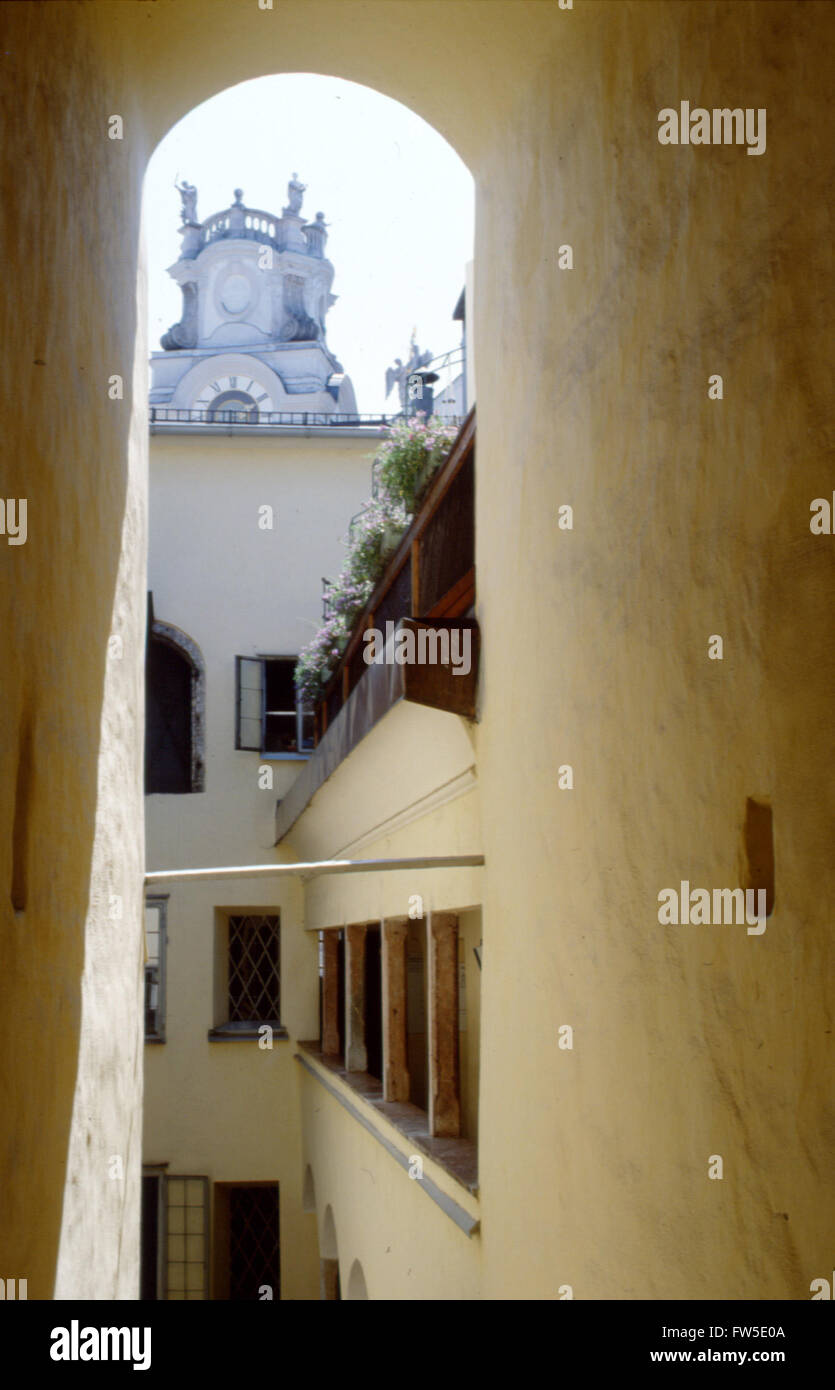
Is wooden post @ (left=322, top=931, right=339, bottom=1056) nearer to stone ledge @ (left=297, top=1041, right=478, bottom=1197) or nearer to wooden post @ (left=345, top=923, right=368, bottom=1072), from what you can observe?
wooden post @ (left=345, top=923, right=368, bottom=1072)

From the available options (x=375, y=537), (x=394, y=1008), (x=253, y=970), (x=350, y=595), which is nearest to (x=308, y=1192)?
(x=253, y=970)

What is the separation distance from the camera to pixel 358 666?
9867 millimetres

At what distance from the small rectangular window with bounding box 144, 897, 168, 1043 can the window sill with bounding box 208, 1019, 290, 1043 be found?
24.1 inches

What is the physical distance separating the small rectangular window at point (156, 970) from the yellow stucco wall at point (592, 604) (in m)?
9.97

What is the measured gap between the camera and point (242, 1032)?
15.6 metres

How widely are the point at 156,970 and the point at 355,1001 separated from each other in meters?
4.83

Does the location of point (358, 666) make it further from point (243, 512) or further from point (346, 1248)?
point (243, 512)

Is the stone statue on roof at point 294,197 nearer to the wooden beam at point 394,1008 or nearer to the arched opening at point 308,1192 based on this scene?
the arched opening at point 308,1192

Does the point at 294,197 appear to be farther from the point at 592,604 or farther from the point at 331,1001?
the point at 592,604

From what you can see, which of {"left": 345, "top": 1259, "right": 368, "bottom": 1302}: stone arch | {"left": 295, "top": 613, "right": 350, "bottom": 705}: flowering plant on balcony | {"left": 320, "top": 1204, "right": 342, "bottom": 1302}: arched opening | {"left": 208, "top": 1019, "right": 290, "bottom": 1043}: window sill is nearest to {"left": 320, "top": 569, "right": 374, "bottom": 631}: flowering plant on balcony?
{"left": 295, "top": 613, "right": 350, "bottom": 705}: flowering plant on balcony

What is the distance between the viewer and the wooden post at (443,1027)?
296 inches

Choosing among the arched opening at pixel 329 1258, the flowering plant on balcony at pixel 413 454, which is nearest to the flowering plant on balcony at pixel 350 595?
the flowering plant on balcony at pixel 413 454

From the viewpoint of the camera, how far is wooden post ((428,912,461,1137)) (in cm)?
753
